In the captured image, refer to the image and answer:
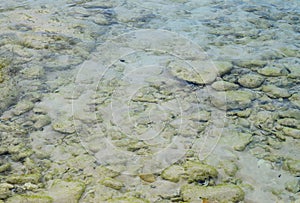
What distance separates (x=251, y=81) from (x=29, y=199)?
2862mm

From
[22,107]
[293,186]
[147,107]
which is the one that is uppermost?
[22,107]

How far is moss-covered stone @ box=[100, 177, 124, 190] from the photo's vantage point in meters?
2.69

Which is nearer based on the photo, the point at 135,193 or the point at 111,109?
the point at 135,193

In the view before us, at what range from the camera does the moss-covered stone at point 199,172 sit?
9.18ft

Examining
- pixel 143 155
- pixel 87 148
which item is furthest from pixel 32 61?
pixel 143 155

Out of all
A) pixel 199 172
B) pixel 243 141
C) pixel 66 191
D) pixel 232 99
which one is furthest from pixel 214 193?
pixel 232 99

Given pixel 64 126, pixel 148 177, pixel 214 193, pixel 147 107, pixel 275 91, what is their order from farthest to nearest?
pixel 275 91 < pixel 147 107 < pixel 64 126 < pixel 148 177 < pixel 214 193

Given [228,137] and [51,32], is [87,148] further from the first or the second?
[51,32]

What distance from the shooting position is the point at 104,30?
17.8 feet

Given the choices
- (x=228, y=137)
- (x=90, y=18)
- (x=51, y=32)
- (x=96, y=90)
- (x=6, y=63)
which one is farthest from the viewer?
(x=90, y=18)

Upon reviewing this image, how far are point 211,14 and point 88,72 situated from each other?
117 inches

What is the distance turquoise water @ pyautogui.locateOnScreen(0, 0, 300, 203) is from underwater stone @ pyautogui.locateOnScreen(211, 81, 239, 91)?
21 millimetres

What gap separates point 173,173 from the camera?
9.32 feet

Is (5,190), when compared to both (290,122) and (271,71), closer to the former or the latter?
(290,122)
